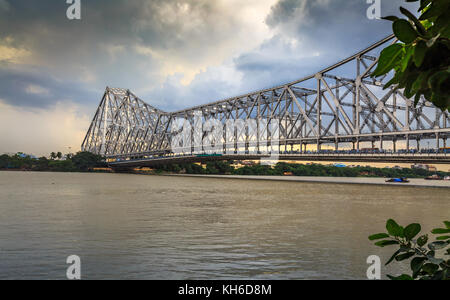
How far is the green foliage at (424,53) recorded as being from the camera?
1.27 m

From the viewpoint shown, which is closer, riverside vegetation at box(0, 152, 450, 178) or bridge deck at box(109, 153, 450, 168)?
bridge deck at box(109, 153, 450, 168)

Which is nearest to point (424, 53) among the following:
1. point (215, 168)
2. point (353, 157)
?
point (353, 157)

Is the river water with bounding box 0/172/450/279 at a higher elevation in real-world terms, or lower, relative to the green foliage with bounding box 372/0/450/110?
lower

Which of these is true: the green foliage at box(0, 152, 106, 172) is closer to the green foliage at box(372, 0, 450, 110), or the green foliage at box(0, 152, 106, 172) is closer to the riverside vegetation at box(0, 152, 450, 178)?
the riverside vegetation at box(0, 152, 450, 178)

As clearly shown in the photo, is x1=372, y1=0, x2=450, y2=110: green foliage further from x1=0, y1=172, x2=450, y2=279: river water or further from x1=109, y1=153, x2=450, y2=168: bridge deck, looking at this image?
x1=109, y1=153, x2=450, y2=168: bridge deck

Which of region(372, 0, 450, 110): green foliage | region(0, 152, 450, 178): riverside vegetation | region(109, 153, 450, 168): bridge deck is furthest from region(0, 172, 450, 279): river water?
region(0, 152, 450, 178): riverside vegetation

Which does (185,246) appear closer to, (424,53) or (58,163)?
(424,53)

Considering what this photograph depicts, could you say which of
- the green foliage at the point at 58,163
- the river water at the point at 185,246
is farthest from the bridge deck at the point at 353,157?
the green foliage at the point at 58,163

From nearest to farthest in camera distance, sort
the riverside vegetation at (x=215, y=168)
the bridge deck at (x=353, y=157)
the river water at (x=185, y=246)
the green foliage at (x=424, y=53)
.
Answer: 1. the green foliage at (x=424, y=53)
2. the river water at (x=185, y=246)
3. the bridge deck at (x=353, y=157)
4. the riverside vegetation at (x=215, y=168)

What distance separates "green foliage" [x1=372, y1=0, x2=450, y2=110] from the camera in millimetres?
1274

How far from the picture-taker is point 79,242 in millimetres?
9727

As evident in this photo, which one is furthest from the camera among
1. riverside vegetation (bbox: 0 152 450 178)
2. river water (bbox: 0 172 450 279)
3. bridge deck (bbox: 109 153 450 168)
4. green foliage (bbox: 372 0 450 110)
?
riverside vegetation (bbox: 0 152 450 178)

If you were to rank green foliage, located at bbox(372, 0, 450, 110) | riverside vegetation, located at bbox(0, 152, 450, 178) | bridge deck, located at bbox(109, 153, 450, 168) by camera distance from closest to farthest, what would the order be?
green foliage, located at bbox(372, 0, 450, 110)
bridge deck, located at bbox(109, 153, 450, 168)
riverside vegetation, located at bbox(0, 152, 450, 178)

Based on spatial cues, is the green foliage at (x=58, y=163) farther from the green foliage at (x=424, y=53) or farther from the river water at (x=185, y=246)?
the green foliage at (x=424, y=53)
